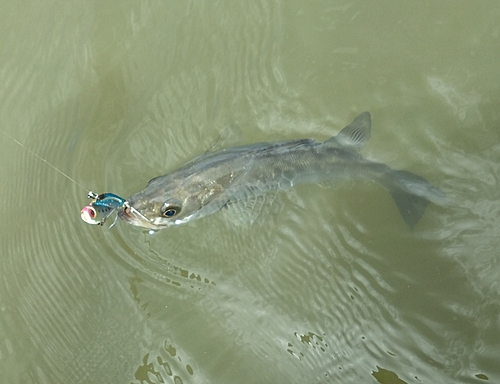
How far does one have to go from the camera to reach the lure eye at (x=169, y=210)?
12.1ft

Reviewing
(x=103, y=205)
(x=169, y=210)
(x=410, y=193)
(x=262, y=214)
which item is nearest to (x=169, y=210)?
(x=169, y=210)

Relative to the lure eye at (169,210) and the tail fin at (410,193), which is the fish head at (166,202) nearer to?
the lure eye at (169,210)

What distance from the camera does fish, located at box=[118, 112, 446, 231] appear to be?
372 centimetres

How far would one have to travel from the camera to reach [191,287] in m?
4.36

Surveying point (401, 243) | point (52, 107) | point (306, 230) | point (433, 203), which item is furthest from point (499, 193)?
point (52, 107)

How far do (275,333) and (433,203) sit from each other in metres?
1.73

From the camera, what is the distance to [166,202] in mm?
3680

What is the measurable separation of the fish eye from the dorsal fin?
4.65 feet

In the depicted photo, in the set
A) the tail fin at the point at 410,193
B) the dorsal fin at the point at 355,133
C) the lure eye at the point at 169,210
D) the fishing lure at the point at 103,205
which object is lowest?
the tail fin at the point at 410,193

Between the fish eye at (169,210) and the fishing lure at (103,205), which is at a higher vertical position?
the fishing lure at (103,205)

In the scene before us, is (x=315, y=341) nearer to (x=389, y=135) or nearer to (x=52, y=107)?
(x=389, y=135)

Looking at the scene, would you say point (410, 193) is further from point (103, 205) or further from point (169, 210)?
point (103, 205)

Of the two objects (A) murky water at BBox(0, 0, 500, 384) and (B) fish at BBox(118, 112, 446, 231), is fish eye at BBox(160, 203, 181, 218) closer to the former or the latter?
(B) fish at BBox(118, 112, 446, 231)

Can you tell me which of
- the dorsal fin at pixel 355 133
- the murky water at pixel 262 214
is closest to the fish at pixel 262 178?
the dorsal fin at pixel 355 133
